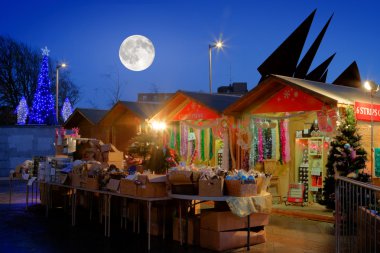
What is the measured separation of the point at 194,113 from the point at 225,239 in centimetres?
659

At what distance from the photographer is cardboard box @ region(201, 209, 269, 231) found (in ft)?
22.0

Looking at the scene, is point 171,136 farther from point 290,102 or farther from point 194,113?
point 290,102

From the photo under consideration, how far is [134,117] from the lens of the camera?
1695 centimetres

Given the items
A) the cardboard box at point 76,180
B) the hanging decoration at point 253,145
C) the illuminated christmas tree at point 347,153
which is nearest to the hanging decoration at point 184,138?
the hanging decoration at point 253,145

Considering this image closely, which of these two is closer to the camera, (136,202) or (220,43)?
(136,202)

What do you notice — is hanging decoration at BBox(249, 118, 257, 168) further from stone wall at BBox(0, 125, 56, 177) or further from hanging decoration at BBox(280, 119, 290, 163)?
stone wall at BBox(0, 125, 56, 177)

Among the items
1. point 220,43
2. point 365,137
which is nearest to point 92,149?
point 365,137

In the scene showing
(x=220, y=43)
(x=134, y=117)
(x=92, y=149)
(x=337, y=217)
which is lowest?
(x=337, y=217)

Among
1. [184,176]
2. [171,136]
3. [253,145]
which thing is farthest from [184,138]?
[184,176]

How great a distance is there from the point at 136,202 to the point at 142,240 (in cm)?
127

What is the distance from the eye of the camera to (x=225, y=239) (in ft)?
22.1

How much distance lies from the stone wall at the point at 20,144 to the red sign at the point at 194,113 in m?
11.3

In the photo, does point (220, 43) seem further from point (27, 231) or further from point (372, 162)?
point (27, 231)

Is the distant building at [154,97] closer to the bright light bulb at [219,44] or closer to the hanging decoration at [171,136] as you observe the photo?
the bright light bulb at [219,44]
